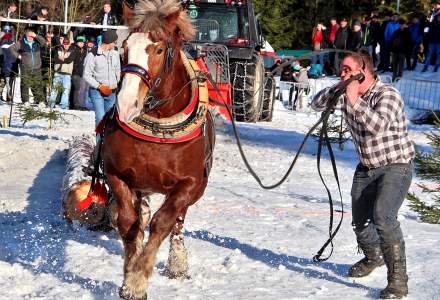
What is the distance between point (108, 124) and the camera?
20.3 ft

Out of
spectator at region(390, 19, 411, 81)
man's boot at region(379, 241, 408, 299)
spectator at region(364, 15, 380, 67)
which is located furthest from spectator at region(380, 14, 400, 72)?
man's boot at region(379, 241, 408, 299)

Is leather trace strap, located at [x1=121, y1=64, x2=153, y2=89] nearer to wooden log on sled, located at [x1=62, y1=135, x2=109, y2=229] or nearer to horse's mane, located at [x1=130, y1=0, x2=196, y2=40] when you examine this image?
horse's mane, located at [x1=130, y1=0, x2=196, y2=40]

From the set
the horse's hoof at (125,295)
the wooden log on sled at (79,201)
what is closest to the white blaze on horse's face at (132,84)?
the horse's hoof at (125,295)

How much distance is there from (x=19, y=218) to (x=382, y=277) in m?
3.89

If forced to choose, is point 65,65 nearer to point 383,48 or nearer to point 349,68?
point 383,48

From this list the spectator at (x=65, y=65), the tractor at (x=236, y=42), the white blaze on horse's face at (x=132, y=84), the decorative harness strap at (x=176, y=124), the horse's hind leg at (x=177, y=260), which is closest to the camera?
the white blaze on horse's face at (x=132, y=84)

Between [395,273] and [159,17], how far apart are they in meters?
2.48

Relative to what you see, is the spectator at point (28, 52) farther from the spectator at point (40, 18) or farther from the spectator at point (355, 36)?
the spectator at point (355, 36)

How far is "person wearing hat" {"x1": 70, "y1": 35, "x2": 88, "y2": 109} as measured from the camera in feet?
64.9

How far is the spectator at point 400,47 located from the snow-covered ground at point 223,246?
42.4 ft

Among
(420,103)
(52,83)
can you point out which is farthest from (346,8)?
(52,83)

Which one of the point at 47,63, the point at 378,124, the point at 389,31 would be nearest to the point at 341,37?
the point at 389,31

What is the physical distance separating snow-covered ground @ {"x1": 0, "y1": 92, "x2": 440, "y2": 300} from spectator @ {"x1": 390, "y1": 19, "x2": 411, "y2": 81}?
12.9 m

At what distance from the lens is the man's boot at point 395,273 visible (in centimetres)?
585
